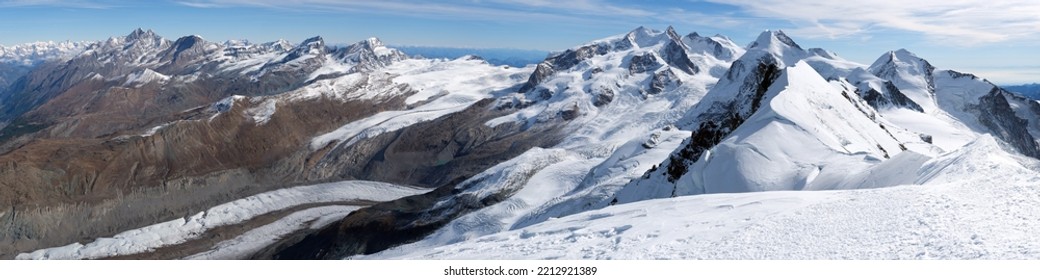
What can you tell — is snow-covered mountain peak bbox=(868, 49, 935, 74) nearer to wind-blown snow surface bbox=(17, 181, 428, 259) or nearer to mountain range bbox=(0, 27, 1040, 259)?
mountain range bbox=(0, 27, 1040, 259)

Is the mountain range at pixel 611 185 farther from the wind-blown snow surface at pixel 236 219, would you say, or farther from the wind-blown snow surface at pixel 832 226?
the wind-blown snow surface at pixel 236 219

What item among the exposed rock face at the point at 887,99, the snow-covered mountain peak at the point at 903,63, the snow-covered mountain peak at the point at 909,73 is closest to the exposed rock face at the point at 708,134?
the exposed rock face at the point at 887,99

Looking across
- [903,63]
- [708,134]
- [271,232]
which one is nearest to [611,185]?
[708,134]

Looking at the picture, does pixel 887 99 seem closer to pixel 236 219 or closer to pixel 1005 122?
pixel 1005 122

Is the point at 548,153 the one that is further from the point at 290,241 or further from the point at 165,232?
the point at 165,232

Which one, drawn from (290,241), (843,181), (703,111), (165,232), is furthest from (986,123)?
(165,232)

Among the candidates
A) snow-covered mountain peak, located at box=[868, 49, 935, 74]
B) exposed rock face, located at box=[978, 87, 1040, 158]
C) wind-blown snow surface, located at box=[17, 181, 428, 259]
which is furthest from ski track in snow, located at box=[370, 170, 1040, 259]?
snow-covered mountain peak, located at box=[868, 49, 935, 74]
